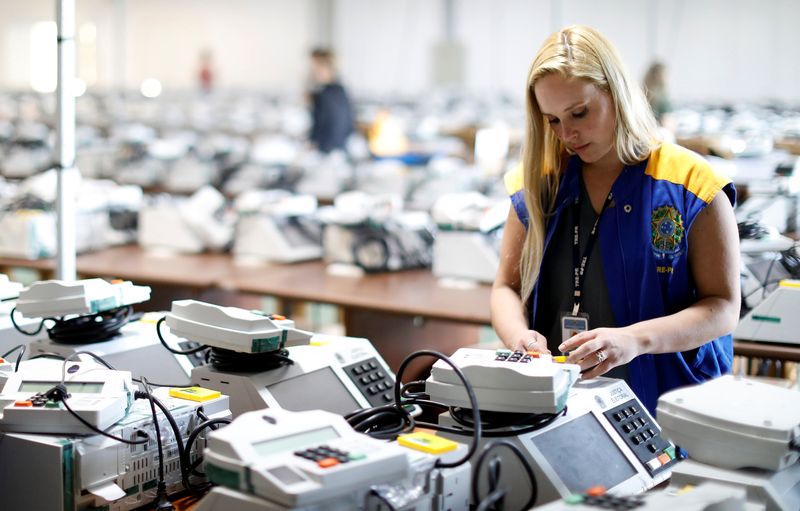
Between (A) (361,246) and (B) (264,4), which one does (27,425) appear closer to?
(A) (361,246)

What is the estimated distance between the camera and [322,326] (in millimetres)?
5227

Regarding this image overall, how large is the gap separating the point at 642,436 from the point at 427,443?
0.45 m

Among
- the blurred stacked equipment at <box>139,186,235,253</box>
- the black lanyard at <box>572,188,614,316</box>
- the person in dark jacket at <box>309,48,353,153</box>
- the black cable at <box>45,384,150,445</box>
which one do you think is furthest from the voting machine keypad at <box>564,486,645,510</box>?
the person in dark jacket at <box>309,48,353,153</box>

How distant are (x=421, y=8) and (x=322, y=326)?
11828 millimetres

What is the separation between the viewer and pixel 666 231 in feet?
6.17

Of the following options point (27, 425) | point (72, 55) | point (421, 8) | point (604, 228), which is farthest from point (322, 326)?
point (421, 8)

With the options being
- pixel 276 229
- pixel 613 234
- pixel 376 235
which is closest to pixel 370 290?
pixel 376 235

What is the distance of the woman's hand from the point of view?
1.74 m

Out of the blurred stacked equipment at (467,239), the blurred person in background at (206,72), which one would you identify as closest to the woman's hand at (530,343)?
the blurred stacked equipment at (467,239)

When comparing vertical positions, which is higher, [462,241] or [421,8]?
[421,8]

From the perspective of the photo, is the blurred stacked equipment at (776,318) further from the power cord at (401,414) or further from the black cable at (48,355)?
the black cable at (48,355)

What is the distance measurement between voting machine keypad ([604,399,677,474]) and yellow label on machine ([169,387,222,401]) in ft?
2.16

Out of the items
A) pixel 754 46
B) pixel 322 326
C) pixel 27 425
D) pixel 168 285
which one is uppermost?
pixel 754 46

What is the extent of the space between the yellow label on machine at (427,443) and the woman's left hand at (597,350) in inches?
14.4
